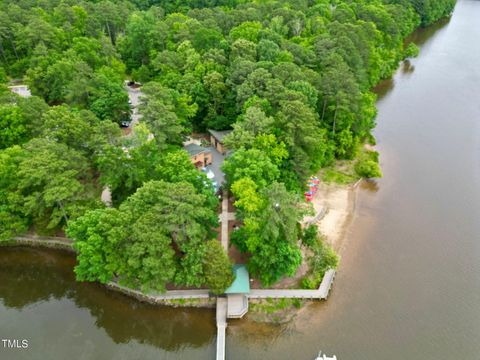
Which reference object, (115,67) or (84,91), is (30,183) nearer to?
(84,91)

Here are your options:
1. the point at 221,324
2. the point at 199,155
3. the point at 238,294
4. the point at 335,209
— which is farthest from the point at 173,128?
the point at 221,324

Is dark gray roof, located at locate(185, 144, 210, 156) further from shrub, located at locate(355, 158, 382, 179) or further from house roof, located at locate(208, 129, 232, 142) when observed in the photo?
shrub, located at locate(355, 158, 382, 179)

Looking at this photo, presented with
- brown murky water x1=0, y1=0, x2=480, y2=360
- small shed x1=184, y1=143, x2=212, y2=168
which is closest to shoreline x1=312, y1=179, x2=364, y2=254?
brown murky water x1=0, y1=0, x2=480, y2=360

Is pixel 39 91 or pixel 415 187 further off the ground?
pixel 39 91

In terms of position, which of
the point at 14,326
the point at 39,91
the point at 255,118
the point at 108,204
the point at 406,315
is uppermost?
the point at 255,118

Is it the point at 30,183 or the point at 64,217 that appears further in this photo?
the point at 64,217

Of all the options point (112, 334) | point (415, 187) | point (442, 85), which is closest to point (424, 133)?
point (415, 187)

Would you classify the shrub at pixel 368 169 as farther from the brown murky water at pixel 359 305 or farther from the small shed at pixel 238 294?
the small shed at pixel 238 294

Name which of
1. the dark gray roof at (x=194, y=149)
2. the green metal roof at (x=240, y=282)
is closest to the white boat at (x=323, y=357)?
the green metal roof at (x=240, y=282)
